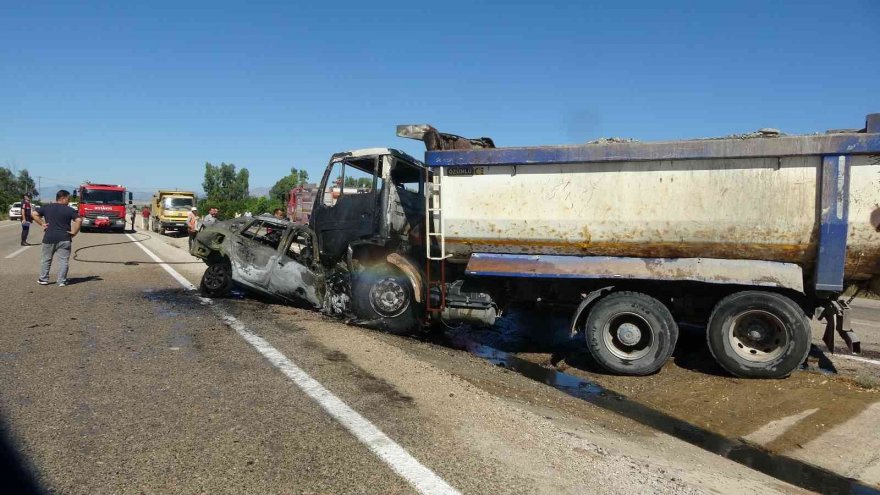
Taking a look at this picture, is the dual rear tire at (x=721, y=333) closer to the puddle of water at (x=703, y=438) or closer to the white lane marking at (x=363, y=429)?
the puddle of water at (x=703, y=438)

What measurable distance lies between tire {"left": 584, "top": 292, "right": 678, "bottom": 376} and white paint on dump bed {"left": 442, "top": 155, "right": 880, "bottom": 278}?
1.83 feet

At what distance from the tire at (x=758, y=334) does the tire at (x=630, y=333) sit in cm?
49

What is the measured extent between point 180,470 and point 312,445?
772 mm

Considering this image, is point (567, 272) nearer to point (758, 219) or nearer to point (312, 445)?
point (758, 219)

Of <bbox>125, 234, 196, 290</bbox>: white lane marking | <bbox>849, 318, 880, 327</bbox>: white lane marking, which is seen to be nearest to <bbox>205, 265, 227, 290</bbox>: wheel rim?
<bbox>125, 234, 196, 290</bbox>: white lane marking

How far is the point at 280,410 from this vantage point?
4.21 m

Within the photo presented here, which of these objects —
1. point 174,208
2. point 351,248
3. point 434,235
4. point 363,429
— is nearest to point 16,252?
point 174,208

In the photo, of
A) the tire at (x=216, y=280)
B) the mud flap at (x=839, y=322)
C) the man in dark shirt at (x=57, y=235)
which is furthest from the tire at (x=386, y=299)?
the man in dark shirt at (x=57, y=235)

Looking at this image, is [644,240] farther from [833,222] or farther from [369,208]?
[369,208]

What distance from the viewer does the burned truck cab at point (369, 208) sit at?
7887 mm

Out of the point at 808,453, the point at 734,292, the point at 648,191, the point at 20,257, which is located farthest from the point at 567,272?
the point at 20,257

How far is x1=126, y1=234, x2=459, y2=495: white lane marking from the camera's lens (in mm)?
3180

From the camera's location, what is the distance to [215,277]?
31.2 ft

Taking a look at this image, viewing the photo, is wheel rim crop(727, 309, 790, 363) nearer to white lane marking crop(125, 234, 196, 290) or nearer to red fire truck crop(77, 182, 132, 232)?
white lane marking crop(125, 234, 196, 290)
